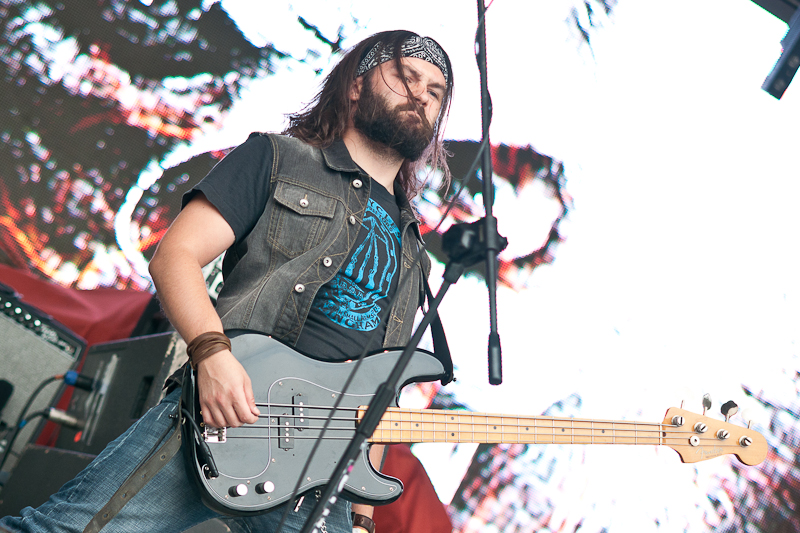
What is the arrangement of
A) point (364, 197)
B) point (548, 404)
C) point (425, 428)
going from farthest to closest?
point (548, 404) < point (364, 197) < point (425, 428)

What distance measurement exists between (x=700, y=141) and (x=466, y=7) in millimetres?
1518

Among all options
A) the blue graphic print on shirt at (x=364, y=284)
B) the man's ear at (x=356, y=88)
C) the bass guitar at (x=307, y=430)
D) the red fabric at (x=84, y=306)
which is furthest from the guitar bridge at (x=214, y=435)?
the red fabric at (x=84, y=306)

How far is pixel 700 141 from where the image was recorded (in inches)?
115

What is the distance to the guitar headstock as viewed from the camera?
1.51 metres

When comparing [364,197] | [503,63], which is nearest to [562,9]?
[503,63]

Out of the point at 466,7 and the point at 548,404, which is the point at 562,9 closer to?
the point at 466,7

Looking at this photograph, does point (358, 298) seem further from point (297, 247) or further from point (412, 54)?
point (412, 54)

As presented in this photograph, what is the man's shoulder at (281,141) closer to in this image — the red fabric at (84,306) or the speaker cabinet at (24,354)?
the speaker cabinet at (24,354)

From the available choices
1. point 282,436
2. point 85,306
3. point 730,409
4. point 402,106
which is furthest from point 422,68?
point 85,306

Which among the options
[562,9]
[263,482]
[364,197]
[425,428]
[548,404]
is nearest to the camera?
[263,482]

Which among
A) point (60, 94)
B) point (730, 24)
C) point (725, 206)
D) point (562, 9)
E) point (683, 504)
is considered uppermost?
point (730, 24)

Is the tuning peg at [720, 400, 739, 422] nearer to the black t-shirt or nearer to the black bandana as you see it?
the black t-shirt

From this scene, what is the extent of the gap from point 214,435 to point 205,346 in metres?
0.16

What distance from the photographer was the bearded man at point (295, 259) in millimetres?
899
